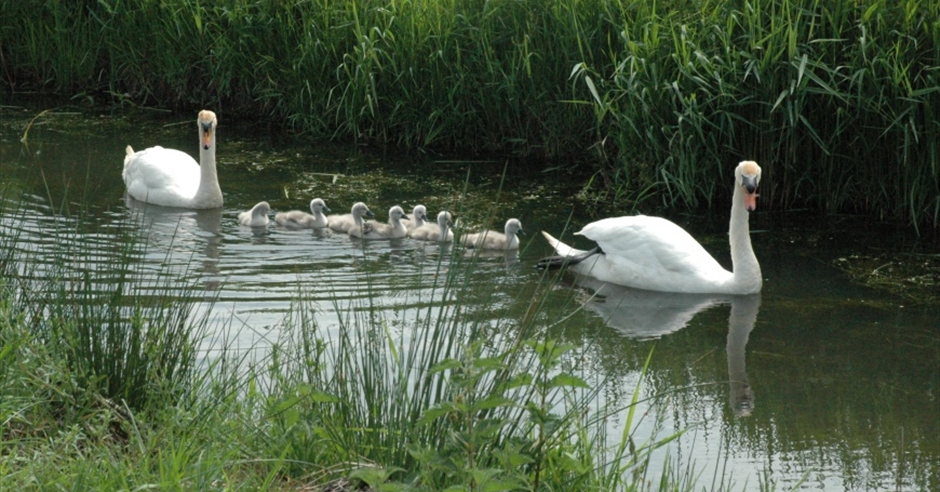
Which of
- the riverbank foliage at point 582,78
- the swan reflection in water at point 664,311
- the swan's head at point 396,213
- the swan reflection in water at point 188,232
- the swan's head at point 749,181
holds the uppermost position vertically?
the riverbank foliage at point 582,78

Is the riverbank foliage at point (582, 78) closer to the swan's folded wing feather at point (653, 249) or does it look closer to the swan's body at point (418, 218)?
the swan's folded wing feather at point (653, 249)

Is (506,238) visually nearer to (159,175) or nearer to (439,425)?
(159,175)

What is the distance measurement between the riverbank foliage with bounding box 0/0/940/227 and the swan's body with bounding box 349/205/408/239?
1.72m

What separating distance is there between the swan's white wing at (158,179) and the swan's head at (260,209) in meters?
1.19

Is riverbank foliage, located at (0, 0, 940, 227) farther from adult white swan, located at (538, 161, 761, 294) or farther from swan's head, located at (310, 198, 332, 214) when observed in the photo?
swan's head, located at (310, 198, 332, 214)

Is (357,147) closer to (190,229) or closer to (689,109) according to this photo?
(190,229)

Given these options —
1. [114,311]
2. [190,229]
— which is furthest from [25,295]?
[190,229]

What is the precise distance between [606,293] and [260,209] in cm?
260

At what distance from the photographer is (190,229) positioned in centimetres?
957

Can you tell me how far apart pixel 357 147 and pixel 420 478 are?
830cm

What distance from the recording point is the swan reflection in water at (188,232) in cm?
843

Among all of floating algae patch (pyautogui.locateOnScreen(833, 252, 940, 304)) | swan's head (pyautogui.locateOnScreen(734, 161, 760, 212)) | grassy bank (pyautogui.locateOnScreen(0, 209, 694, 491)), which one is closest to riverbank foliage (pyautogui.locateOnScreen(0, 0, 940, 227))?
floating algae patch (pyautogui.locateOnScreen(833, 252, 940, 304))

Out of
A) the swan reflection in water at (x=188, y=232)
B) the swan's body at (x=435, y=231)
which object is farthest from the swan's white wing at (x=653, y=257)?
the swan reflection in water at (x=188, y=232)

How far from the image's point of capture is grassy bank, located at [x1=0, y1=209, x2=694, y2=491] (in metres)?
3.61
